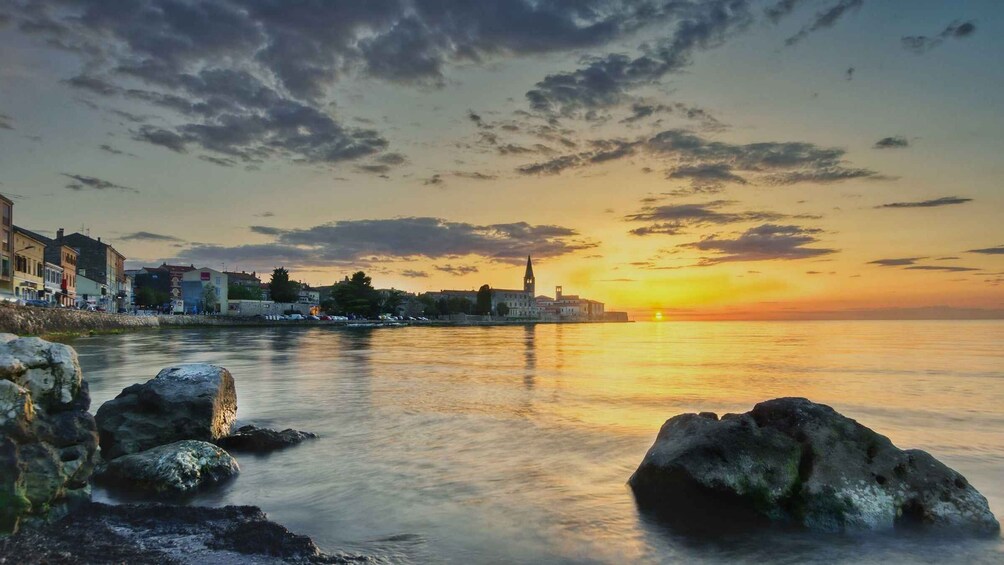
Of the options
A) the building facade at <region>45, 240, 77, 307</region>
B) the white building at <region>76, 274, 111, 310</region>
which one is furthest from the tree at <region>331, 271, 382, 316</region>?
the building facade at <region>45, 240, 77, 307</region>

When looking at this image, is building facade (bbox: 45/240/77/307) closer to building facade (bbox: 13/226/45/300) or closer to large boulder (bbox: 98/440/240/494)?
building facade (bbox: 13/226/45/300)

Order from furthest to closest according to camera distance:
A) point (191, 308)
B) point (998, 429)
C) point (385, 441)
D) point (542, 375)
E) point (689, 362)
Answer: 1. point (191, 308)
2. point (689, 362)
3. point (542, 375)
4. point (998, 429)
5. point (385, 441)

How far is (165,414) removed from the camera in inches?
466

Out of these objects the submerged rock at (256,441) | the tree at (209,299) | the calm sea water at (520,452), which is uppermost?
the tree at (209,299)

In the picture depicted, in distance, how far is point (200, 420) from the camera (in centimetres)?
→ 1205

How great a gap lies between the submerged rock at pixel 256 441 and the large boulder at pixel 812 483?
8.18 m

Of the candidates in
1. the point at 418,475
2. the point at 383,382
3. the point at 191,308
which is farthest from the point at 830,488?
the point at 191,308

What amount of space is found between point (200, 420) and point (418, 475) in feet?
15.2

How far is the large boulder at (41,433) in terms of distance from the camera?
23.1 feet

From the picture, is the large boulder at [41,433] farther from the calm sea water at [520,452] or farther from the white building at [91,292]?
the white building at [91,292]

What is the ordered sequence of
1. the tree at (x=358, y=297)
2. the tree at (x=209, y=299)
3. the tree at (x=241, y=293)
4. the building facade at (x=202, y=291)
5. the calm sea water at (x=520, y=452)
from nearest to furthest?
the calm sea water at (x=520, y=452)
the tree at (x=209, y=299)
the building facade at (x=202, y=291)
the tree at (x=358, y=297)
the tree at (x=241, y=293)

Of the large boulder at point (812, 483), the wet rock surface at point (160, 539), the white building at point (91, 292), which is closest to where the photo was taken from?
the wet rock surface at point (160, 539)

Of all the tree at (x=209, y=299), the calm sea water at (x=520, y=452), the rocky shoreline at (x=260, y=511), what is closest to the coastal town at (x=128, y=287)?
the tree at (x=209, y=299)

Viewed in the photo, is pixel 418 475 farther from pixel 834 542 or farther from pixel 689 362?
pixel 689 362
